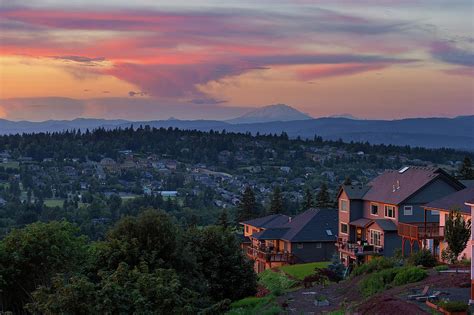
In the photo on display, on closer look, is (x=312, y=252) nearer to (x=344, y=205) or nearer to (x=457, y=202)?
(x=344, y=205)

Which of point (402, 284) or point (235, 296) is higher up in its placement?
point (402, 284)

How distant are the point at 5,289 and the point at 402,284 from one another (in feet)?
55.7

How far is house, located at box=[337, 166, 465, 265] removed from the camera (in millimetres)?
47844

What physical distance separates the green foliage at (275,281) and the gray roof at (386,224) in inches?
275

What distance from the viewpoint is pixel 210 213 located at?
116m

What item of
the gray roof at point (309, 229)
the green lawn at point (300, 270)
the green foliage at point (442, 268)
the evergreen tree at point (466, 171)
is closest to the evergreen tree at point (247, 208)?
the evergreen tree at point (466, 171)

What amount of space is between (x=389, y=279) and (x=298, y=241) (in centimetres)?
2557

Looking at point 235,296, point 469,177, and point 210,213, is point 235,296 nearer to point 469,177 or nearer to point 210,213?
point 469,177

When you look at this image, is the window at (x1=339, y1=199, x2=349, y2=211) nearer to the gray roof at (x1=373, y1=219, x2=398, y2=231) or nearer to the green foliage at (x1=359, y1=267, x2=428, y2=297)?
the gray roof at (x1=373, y1=219, x2=398, y2=231)

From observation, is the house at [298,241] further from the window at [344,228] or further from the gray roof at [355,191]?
the gray roof at [355,191]

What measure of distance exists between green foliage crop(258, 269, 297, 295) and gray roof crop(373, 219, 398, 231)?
6988 mm

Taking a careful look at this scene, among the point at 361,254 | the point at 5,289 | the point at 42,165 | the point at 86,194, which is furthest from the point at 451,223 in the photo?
the point at 42,165

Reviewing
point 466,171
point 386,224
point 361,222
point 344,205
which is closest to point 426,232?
point 386,224

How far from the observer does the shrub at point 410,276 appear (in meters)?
30.4
